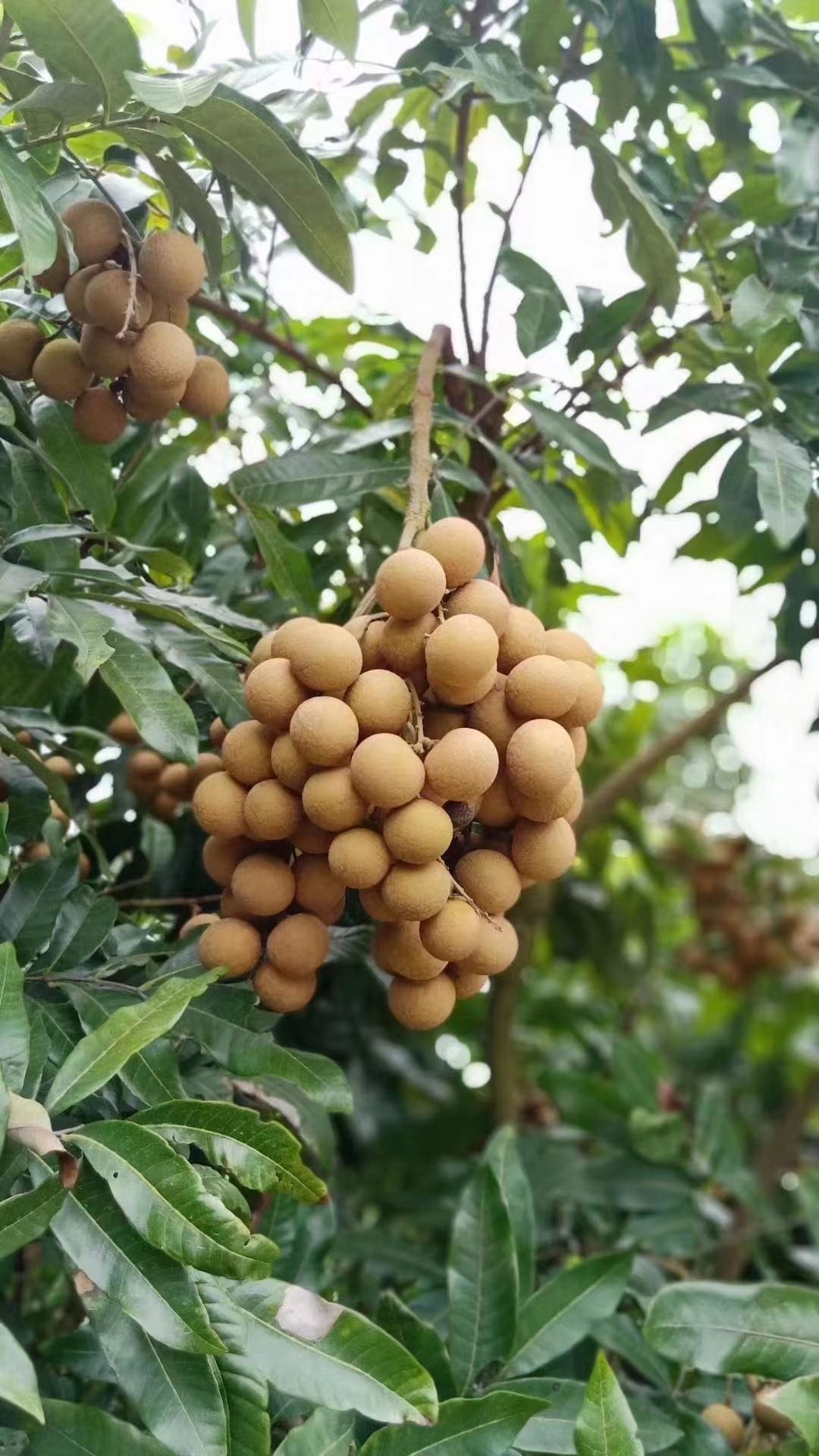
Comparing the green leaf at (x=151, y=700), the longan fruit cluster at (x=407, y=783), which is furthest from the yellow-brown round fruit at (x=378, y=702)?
the green leaf at (x=151, y=700)

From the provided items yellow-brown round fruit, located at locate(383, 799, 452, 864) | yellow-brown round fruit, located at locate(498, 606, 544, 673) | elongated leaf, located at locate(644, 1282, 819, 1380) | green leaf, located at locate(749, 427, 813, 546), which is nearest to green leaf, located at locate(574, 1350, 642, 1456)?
elongated leaf, located at locate(644, 1282, 819, 1380)

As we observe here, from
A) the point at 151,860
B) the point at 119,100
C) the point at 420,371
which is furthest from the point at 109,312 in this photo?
the point at 151,860

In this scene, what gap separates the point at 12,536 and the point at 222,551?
1.18ft

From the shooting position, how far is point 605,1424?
2.22 ft

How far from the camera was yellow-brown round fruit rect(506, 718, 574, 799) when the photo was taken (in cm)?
70

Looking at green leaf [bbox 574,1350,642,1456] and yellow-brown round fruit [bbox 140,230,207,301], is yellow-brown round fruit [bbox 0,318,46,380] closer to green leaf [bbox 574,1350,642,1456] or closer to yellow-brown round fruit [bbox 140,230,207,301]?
yellow-brown round fruit [bbox 140,230,207,301]

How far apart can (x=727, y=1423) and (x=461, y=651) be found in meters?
0.69

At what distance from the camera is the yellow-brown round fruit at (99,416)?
0.85 metres

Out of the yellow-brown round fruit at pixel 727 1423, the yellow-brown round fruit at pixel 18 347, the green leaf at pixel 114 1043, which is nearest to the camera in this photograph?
the green leaf at pixel 114 1043

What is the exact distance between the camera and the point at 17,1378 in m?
0.50

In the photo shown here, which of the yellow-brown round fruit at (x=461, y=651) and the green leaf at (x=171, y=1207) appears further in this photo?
the yellow-brown round fruit at (x=461, y=651)

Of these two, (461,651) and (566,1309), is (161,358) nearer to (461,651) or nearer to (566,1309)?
(461,651)

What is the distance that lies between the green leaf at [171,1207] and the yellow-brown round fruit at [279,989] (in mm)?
148

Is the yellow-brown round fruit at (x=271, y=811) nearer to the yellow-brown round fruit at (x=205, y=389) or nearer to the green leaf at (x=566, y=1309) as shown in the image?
the yellow-brown round fruit at (x=205, y=389)
